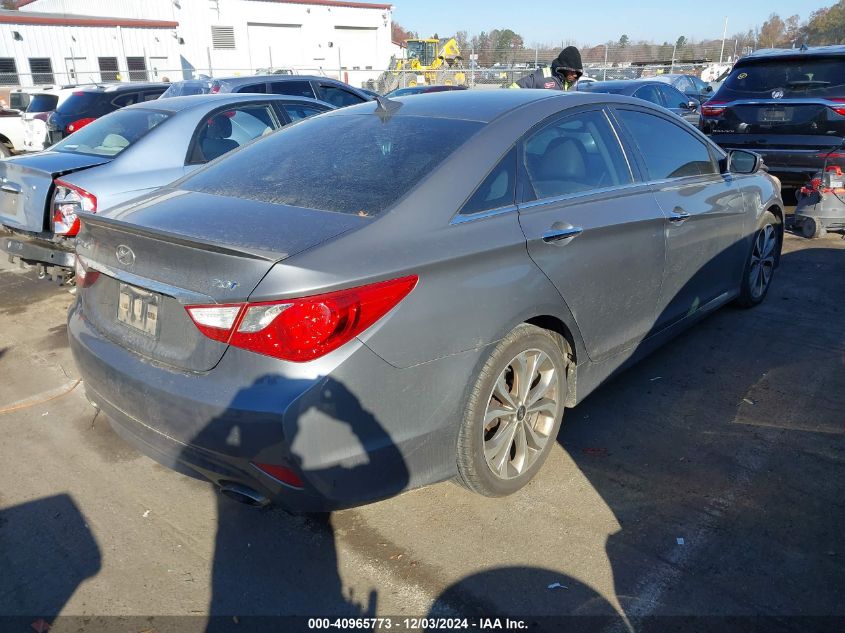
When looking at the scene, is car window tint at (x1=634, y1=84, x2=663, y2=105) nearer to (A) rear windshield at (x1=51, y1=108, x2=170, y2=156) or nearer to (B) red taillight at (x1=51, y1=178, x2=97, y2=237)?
(A) rear windshield at (x1=51, y1=108, x2=170, y2=156)

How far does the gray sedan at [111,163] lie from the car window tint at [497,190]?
327 cm

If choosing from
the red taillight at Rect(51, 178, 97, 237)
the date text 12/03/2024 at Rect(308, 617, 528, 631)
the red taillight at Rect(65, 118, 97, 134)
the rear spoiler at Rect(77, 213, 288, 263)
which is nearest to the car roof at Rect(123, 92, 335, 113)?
the red taillight at Rect(51, 178, 97, 237)

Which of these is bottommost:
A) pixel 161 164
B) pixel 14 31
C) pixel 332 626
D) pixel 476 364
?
pixel 332 626

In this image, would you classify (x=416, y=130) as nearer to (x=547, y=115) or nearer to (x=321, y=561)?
(x=547, y=115)

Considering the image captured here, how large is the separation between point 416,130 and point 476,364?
3.90 ft

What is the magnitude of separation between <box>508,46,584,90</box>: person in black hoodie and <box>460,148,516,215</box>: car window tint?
4.37 meters

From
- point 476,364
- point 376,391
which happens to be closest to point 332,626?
point 376,391

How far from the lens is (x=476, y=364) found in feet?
8.77

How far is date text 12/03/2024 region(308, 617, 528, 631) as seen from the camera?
7.84 feet

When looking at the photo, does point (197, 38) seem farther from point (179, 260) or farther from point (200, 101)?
point (179, 260)

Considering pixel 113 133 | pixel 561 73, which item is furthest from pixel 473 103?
pixel 113 133

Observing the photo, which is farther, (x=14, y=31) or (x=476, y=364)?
(x=14, y=31)

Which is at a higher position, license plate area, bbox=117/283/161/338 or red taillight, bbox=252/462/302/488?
license plate area, bbox=117/283/161/338

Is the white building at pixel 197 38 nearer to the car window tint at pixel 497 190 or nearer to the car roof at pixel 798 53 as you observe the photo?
the car roof at pixel 798 53
